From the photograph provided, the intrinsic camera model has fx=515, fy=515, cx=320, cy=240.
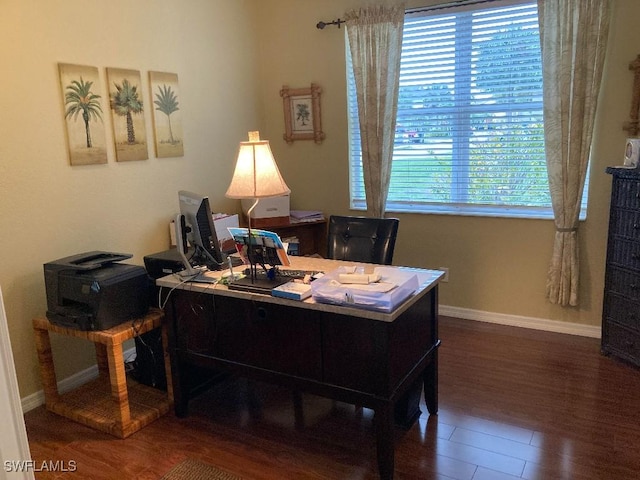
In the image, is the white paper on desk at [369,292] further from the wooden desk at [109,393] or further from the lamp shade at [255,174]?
the wooden desk at [109,393]

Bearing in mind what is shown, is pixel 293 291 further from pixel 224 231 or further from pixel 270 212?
pixel 270 212

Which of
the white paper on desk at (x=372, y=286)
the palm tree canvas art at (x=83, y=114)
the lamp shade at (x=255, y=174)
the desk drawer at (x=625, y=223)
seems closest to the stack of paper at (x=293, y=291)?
the white paper on desk at (x=372, y=286)

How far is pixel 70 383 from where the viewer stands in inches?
123

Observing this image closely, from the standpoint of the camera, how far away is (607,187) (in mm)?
3342

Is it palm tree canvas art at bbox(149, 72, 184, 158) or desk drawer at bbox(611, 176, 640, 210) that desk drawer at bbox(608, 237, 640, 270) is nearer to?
desk drawer at bbox(611, 176, 640, 210)

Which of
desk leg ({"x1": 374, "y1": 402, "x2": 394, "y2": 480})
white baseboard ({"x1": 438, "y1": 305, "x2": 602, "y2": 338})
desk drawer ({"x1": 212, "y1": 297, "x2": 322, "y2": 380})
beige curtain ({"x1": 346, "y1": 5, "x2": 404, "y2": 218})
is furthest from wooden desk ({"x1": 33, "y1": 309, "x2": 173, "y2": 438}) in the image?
white baseboard ({"x1": 438, "y1": 305, "x2": 602, "y2": 338})

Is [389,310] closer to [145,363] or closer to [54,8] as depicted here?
[145,363]

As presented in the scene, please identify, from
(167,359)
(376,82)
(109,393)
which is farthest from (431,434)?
(376,82)

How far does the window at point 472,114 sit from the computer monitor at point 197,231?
6.52ft

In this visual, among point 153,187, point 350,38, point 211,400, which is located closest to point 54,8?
point 153,187

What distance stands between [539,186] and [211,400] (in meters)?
2.60

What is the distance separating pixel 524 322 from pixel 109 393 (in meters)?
2.85

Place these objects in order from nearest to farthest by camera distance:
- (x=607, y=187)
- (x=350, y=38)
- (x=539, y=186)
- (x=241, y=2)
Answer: (x=607, y=187)
(x=539, y=186)
(x=350, y=38)
(x=241, y=2)

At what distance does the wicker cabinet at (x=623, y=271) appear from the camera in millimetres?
Result: 2977
